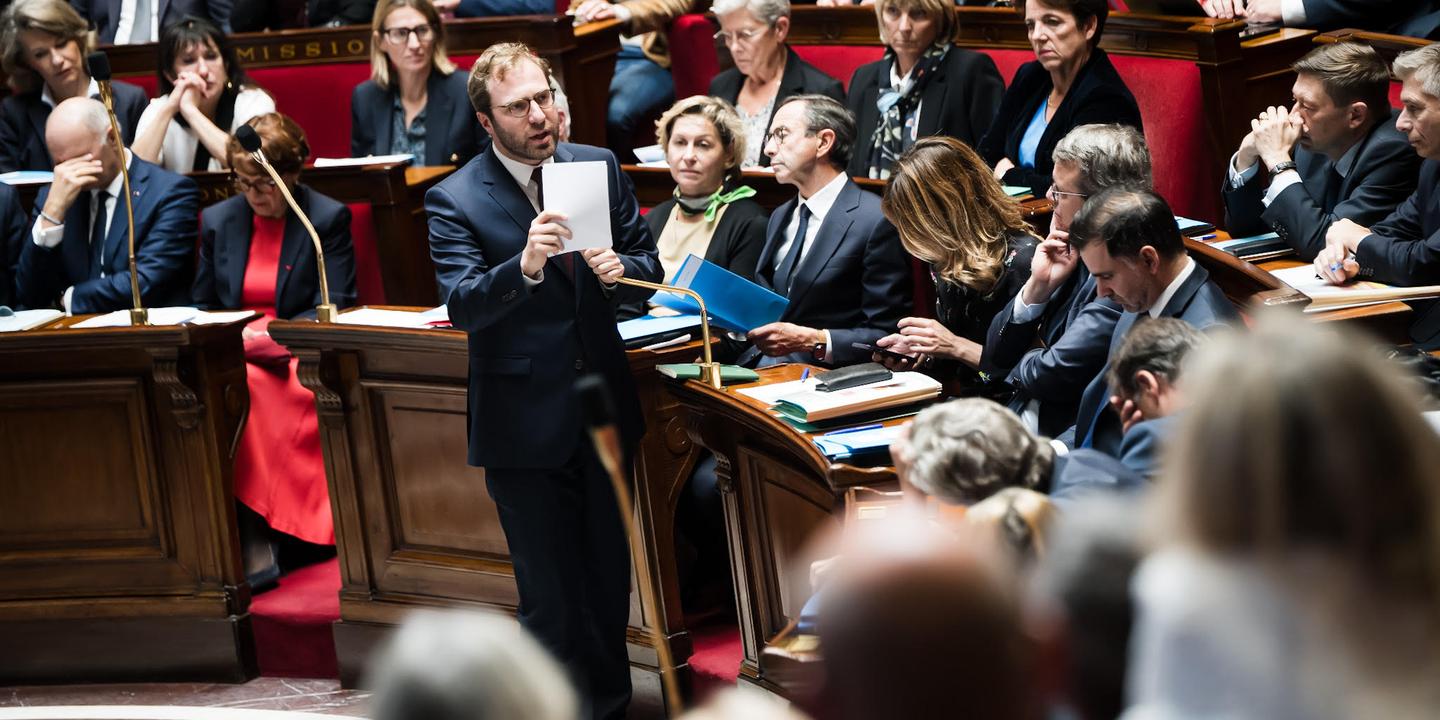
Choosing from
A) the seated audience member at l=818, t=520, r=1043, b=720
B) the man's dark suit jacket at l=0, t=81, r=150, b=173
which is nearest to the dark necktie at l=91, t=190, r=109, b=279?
the man's dark suit jacket at l=0, t=81, r=150, b=173

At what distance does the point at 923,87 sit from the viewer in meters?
4.63

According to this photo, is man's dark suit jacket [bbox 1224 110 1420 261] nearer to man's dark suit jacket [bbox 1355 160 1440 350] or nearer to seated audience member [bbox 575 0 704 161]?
man's dark suit jacket [bbox 1355 160 1440 350]

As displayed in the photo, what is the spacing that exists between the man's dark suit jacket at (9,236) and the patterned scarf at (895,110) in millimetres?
2603

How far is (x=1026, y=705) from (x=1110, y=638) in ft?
0.91

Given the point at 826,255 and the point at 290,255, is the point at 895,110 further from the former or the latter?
the point at 290,255

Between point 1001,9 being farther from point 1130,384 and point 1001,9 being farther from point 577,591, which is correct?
point 1130,384

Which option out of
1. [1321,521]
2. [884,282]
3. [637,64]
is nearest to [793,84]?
[637,64]

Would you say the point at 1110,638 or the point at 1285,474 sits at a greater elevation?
the point at 1285,474

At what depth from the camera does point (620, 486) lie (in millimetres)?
1653

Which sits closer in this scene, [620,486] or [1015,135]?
[620,486]

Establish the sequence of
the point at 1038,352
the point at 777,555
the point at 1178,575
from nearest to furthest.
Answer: the point at 1178,575 < the point at 1038,352 < the point at 777,555

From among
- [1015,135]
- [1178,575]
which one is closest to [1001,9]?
[1015,135]

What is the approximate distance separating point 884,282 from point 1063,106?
2.28 ft

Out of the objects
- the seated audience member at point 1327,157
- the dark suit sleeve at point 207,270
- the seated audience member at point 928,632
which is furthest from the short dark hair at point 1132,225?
the dark suit sleeve at point 207,270
